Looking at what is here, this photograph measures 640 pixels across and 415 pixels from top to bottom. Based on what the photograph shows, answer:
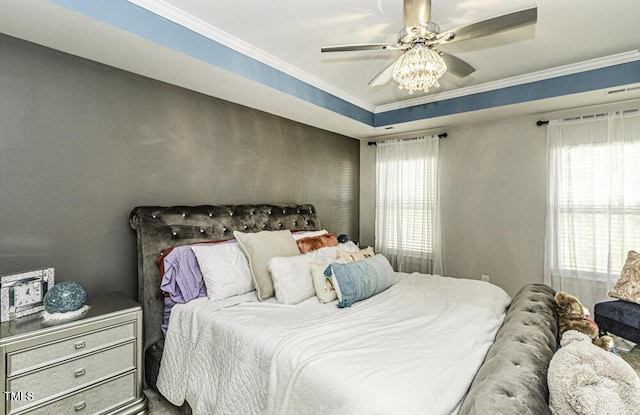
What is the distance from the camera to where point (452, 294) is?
92.8 inches

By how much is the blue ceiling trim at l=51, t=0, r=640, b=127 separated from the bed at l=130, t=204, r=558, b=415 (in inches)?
46.3

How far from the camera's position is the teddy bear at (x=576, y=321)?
166 cm

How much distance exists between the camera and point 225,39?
2285 mm

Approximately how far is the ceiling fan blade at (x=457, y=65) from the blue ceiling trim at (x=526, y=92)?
1392 millimetres

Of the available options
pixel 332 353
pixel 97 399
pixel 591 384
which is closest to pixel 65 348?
pixel 97 399

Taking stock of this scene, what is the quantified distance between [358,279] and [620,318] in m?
2.28

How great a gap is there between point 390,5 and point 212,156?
6.22 feet

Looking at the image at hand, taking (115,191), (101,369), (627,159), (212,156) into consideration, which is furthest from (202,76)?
(627,159)

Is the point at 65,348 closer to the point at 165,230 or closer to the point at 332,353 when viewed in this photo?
the point at 165,230

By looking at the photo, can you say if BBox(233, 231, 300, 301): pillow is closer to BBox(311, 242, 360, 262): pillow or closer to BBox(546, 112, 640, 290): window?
BBox(311, 242, 360, 262): pillow

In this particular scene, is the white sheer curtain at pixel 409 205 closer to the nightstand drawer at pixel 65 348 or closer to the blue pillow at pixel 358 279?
the blue pillow at pixel 358 279

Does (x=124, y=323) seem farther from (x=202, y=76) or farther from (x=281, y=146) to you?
(x=281, y=146)

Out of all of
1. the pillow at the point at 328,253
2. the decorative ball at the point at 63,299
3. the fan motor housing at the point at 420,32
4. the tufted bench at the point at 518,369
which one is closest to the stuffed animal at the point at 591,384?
the tufted bench at the point at 518,369

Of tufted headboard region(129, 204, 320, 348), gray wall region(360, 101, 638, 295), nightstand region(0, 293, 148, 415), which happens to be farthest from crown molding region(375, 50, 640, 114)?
nightstand region(0, 293, 148, 415)
